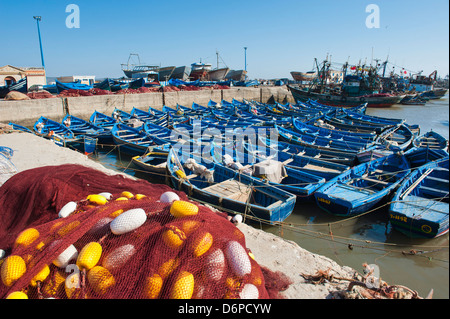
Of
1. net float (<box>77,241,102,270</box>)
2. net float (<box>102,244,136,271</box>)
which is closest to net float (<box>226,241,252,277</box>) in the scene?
net float (<box>102,244,136,271</box>)

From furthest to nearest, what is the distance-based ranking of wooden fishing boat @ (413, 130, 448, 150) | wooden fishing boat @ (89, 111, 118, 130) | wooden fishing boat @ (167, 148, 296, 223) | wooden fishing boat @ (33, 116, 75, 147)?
wooden fishing boat @ (89, 111, 118, 130), wooden fishing boat @ (33, 116, 75, 147), wooden fishing boat @ (413, 130, 448, 150), wooden fishing boat @ (167, 148, 296, 223)

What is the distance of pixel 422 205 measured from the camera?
7.72 metres

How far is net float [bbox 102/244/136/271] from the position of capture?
3180mm

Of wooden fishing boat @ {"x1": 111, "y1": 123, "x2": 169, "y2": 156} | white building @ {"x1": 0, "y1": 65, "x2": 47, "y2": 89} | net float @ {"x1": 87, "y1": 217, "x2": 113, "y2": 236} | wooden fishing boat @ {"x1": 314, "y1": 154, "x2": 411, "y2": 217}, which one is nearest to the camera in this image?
net float @ {"x1": 87, "y1": 217, "x2": 113, "y2": 236}

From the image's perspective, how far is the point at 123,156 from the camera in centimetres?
1571

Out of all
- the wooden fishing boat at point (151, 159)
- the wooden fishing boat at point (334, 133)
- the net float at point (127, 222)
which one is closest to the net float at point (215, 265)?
the net float at point (127, 222)

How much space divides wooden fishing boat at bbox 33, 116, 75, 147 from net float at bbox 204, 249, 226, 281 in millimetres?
13952

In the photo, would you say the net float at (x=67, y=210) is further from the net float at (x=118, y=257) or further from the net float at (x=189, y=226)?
the net float at (x=189, y=226)

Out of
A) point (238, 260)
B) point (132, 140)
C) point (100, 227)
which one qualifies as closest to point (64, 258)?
point (100, 227)

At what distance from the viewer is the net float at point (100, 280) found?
2.96 meters

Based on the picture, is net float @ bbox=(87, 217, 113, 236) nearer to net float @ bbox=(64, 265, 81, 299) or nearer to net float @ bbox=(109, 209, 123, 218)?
net float @ bbox=(109, 209, 123, 218)

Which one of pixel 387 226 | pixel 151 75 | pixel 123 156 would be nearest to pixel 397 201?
pixel 387 226
